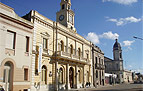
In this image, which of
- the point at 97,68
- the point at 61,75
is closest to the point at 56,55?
the point at 61,75

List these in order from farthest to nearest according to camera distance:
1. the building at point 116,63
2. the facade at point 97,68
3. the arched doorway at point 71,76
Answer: the building at point 116,63
the facade at point 97,68
the arched doorway at point 71,76

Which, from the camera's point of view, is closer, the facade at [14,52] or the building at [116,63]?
the facade at [14,52]

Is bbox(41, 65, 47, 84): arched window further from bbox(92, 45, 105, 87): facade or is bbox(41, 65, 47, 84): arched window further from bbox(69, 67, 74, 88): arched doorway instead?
bbox(92, 45, 105, 87): facade

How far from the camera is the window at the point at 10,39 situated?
16883 mm

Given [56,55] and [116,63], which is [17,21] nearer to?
[56,55]

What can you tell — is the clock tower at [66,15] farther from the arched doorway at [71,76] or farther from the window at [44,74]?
the window at [44,74]

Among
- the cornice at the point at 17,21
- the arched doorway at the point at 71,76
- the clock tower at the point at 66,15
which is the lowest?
the arched doorway at the point at 71,76

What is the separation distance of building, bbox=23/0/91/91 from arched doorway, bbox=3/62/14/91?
131 inches

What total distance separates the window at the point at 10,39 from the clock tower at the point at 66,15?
52.1ft

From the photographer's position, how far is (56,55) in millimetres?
24250

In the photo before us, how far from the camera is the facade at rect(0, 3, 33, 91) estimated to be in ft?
53.2

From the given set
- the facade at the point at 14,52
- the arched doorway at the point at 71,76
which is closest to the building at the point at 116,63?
the arched doorway at the point at 71,76

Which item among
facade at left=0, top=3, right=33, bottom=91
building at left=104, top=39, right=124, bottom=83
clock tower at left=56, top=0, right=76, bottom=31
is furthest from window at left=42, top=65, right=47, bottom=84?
building at left=104, top=39, right=124, bottom=83

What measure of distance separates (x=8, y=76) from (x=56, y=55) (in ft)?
28.8
